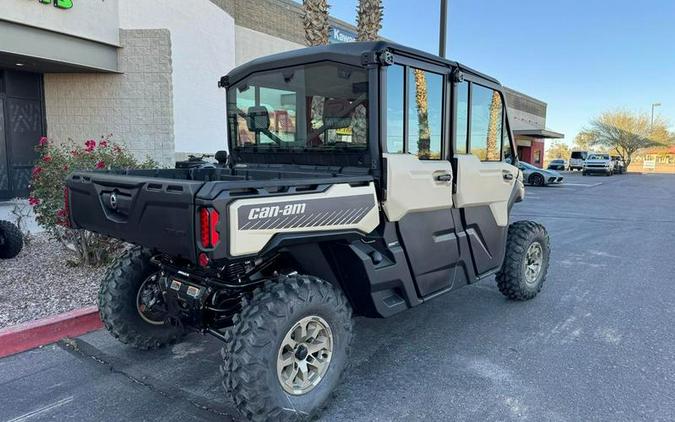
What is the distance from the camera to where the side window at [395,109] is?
11.4 feet

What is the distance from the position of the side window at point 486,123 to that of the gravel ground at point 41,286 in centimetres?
423

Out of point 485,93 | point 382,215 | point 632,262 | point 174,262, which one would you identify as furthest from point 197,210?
point 632,262

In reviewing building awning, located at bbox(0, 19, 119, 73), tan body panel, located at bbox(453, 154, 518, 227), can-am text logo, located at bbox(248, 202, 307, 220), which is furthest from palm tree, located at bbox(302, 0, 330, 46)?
can-am text logo, located at bbox(248, 202, 307, 220)

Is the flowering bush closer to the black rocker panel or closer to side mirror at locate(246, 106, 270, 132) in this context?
side mirror at locate(246, 106, 270, 132)

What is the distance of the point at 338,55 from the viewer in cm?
348

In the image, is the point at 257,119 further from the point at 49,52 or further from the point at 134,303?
the point at 49,52

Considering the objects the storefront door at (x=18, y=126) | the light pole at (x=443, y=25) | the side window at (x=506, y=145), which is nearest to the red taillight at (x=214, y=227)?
the side window at (x=506, y=145)

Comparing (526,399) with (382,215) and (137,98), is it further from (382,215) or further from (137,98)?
(137,98)

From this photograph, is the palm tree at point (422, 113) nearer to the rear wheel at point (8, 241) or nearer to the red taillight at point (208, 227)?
the red taillight at point (208, 227)

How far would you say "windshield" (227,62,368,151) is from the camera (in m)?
3.54

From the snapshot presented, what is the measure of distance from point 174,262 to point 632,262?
735cm

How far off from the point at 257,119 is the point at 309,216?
5.53 ft

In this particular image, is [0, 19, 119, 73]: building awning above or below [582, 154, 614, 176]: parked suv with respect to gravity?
above

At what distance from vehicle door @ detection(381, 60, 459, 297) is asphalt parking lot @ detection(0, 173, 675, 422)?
0.70 m
